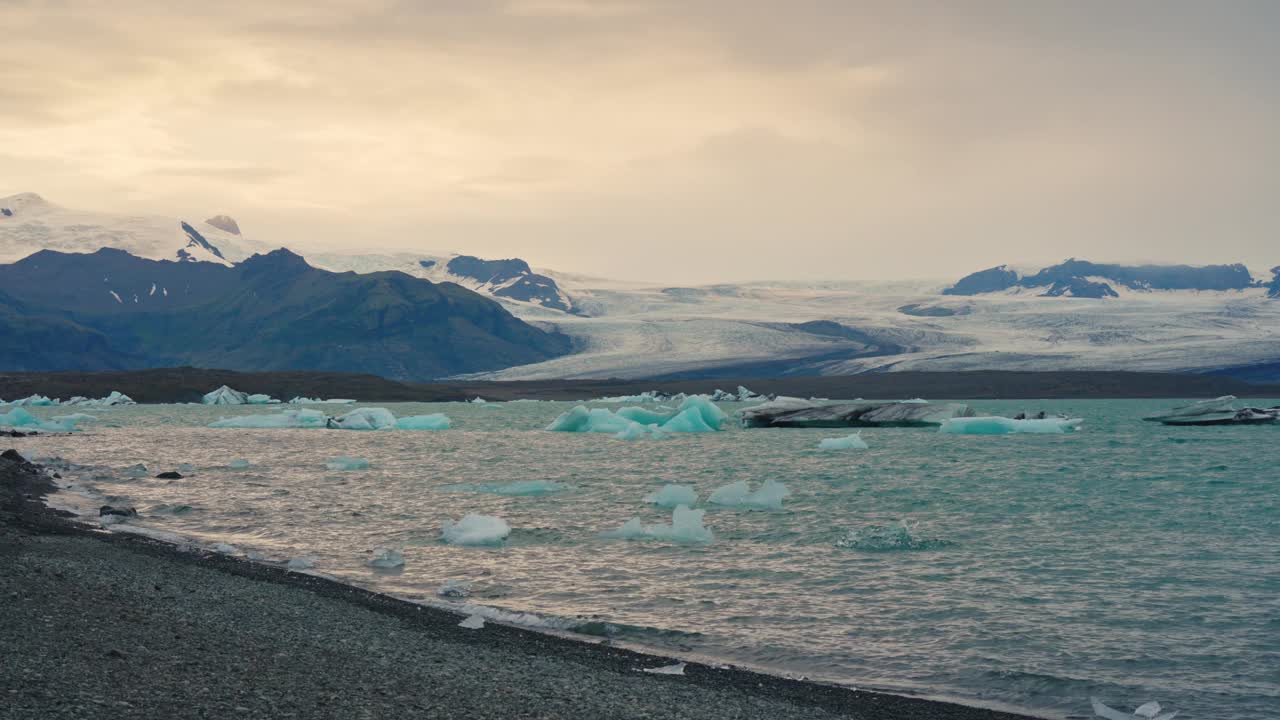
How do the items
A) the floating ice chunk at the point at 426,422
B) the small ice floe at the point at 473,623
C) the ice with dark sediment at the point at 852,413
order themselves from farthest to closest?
the floating ice chunk at the point at 426,422
the ice with dark sediment at the point at 852,413
the small ice floe at the point at 473,623

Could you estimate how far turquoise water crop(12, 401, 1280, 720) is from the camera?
10648 millimetres

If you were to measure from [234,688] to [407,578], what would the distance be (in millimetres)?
7144

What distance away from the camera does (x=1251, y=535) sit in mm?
19500

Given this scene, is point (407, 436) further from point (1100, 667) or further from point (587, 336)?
point (587, 336)

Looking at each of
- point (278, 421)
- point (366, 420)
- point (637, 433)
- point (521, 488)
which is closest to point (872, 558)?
point (521, 488)

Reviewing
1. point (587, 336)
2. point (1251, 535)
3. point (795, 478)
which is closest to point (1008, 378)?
point (587, 336)

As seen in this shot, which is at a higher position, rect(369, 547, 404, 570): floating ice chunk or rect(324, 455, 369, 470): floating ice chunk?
rect(369, 547, 404, 570): floating ice chunk

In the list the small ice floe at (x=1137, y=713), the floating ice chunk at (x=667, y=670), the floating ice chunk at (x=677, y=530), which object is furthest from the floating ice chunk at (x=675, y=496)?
the small ice floe at (x=1137, y=713)

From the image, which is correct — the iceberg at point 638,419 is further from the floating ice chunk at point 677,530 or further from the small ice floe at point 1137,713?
the small ice floe at point 1137,713

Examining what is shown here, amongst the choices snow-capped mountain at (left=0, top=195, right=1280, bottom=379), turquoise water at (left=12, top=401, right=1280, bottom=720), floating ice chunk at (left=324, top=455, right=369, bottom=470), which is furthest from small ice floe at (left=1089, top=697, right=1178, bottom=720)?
snow-capped mountain at (left=0, top=195, right=1280, bottom=379)

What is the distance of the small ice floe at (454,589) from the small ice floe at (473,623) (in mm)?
1854

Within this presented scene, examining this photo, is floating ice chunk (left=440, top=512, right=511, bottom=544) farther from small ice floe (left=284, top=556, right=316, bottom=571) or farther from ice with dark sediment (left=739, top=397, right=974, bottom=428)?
ice with dark sediment (left=739, top=397, right=974, bottom=428)

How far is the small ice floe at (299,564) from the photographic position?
48.5ft

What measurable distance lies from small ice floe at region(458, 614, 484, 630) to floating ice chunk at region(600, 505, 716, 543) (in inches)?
273
